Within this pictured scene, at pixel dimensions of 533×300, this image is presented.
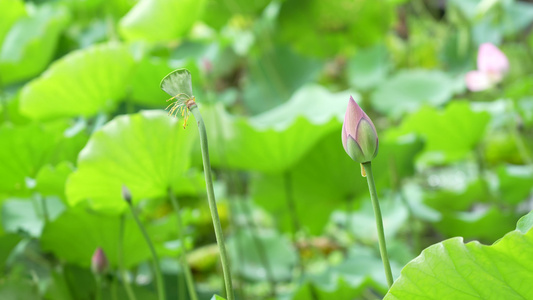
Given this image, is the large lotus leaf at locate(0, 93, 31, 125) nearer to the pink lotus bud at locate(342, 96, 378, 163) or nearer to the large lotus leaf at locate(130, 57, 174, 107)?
the large lotus leaf at locate(130, 57, 174, 107)

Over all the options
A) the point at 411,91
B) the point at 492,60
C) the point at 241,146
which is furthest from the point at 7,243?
the point at 411,91

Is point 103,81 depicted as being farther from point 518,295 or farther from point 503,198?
point 503,198

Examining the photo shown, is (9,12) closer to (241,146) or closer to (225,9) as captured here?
(241,146)

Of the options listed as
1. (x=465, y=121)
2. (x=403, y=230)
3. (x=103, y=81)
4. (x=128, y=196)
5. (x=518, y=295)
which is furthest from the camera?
(x=403, y=230)

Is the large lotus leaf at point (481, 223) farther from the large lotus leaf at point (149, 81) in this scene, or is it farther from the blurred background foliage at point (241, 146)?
the large lotus leaf at point (149, 81)

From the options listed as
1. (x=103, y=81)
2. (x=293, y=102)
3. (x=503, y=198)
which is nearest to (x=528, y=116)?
(x=503, y=198)

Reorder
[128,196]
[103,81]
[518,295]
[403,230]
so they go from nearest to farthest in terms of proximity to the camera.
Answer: [518,295], [128,196], [103,81], [403,230]
